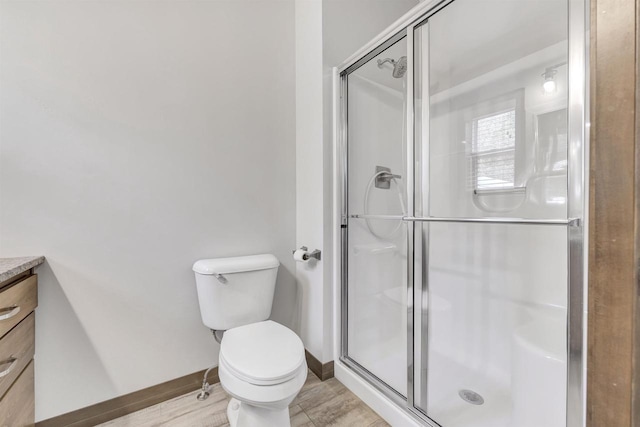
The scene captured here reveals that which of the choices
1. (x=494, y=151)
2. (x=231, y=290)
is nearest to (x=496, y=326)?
(x=494, y=151)

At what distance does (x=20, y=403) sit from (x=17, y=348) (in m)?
0.21

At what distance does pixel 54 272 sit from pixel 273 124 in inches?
51.9

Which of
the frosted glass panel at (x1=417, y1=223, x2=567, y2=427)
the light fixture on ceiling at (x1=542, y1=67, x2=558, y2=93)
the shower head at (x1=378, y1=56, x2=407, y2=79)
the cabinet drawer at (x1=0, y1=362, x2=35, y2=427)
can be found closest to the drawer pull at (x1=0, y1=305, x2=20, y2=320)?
the cabinet drawer at (x1=0, y1=362, x2=35, y2=427)

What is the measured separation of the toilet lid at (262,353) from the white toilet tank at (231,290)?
0.12 m

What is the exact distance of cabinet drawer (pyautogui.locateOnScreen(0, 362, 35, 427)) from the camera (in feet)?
2.98

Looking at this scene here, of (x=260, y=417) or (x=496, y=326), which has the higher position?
(x=496, y=326)

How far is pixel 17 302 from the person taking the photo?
101 centimetres

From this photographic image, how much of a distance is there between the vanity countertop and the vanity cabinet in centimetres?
5

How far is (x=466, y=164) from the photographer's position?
171cm

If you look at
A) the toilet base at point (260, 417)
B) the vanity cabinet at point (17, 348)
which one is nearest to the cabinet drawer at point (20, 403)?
the vanity cabinet at point (17, 348)

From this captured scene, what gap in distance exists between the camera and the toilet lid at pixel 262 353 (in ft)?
3.46

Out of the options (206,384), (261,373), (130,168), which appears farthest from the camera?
(206,384)

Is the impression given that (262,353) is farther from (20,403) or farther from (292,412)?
(20,403)

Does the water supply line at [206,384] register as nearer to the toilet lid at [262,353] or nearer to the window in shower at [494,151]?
the toilet lid at [262,353]
